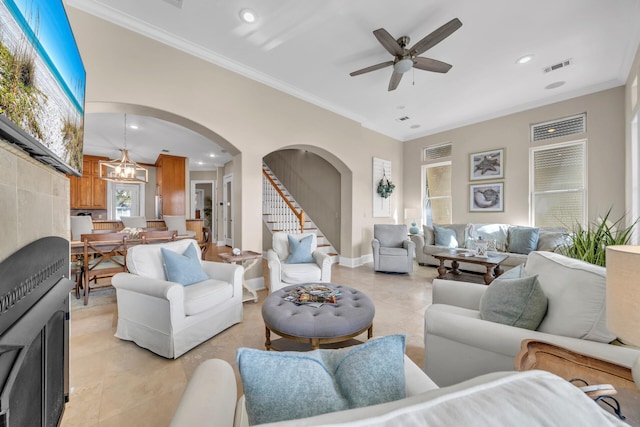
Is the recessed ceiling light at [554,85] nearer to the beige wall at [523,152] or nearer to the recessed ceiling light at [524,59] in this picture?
the beige wall at [523,152]

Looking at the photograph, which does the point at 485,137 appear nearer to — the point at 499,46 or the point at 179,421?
the point at 499,46

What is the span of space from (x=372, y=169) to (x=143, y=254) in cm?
472

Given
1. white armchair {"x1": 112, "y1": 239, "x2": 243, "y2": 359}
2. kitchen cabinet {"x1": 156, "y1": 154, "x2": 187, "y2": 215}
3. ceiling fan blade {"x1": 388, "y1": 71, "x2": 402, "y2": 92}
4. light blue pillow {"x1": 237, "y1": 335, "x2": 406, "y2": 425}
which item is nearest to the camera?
light blue pillow {"x1": 237, "y1": 335, "x2": 406, "y2": 425}

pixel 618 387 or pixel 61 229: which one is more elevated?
pixel 61 229

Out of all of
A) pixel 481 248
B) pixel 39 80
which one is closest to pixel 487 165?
pixel 481 248

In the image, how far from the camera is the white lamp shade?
0.73 metres

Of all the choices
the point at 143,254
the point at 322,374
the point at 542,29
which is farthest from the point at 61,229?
A: the point at 542,29

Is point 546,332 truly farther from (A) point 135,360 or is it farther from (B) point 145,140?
(B) point 145,140

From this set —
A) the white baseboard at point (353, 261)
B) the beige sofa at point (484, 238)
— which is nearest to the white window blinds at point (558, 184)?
the beige sofa at point (484, 238)

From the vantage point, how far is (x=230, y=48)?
299 centimetres

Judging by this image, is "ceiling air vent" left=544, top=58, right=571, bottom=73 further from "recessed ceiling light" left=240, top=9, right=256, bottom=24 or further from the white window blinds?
"recessed ceiling light" left=240, top=9, right=256, bottom=24

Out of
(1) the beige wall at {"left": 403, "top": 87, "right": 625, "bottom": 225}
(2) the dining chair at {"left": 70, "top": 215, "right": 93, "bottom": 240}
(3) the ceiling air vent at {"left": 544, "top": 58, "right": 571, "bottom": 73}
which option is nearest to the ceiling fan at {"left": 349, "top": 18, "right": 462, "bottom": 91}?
(3) the ceiling air vent at {"left": 544, "top": 58, "right": 571, "bottom": 73}

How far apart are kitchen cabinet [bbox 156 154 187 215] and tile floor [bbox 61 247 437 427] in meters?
3.67

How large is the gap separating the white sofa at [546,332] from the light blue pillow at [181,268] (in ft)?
6.97
